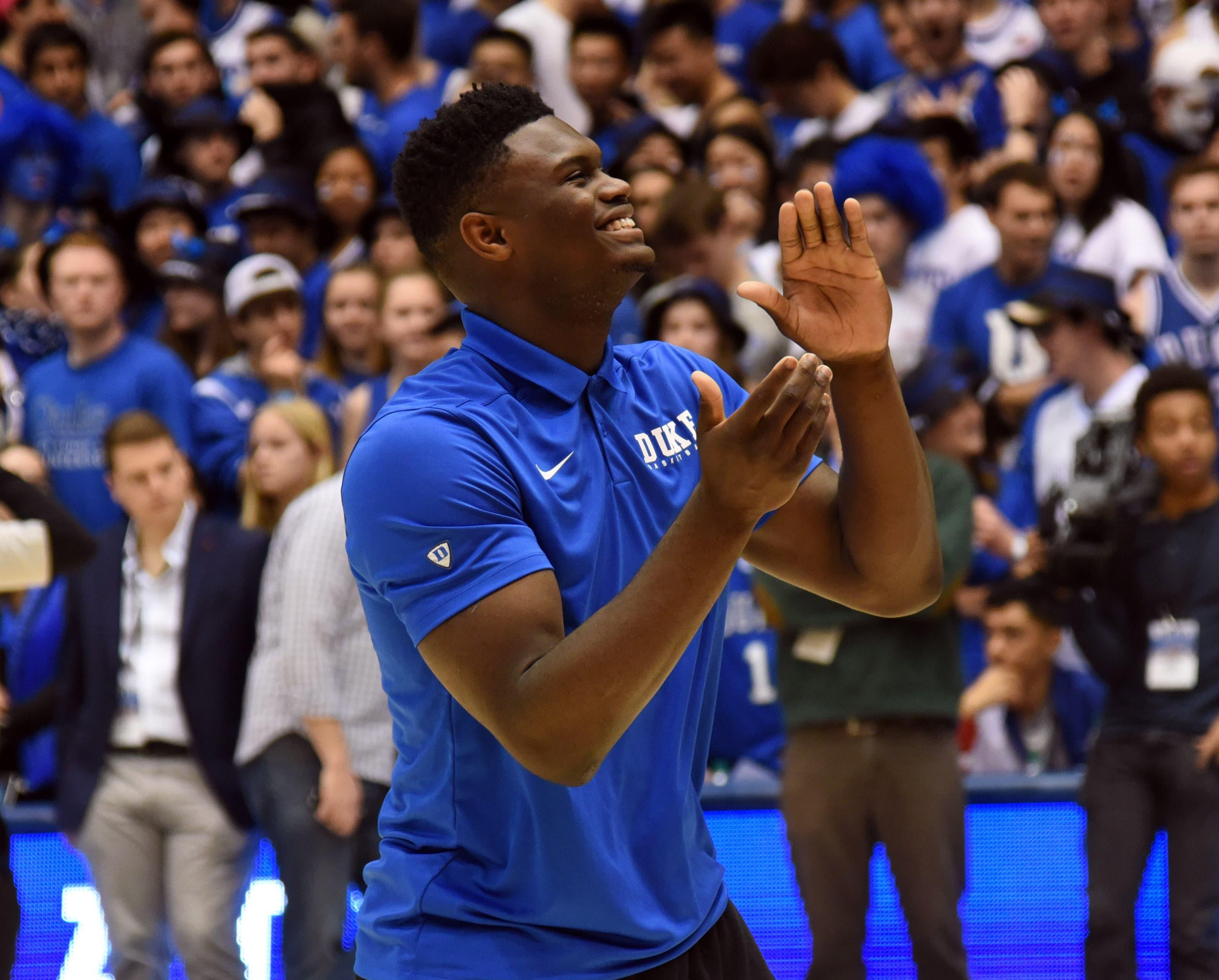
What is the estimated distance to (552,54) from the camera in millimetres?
9586

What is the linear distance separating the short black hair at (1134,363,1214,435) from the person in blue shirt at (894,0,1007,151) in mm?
3715

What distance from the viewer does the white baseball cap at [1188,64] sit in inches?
328

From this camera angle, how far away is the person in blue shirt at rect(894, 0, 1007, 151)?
354 inches

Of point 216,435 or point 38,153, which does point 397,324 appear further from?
point 38,153

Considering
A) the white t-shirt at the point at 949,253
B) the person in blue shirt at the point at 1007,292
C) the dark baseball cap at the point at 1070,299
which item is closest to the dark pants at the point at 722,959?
the dark baseball cap at the point at 1070,299

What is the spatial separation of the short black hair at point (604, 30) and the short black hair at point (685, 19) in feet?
0.46

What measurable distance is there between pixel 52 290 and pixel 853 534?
5.87 metres

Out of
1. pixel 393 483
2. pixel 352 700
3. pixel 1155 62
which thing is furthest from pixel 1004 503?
pixel 393 483

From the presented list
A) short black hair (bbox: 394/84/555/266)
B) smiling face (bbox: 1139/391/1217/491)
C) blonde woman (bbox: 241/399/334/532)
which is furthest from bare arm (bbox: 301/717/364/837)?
short black hair (bbox: 394/84/555/266)

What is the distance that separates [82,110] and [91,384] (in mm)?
3582

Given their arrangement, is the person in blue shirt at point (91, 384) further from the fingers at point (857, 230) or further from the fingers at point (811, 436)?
the fingers at point (811, 436)

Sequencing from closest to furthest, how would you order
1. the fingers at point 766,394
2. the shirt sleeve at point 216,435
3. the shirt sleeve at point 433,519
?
the fingers at point 766,394
the shirt sleeve at point 433,519
the shirt sleeve at point 216,435

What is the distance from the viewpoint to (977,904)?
5.28 m

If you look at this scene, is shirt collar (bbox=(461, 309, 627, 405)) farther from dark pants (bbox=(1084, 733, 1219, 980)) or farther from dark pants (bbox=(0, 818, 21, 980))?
dark pants (bbox=(1084, 733, 1219, 980))
